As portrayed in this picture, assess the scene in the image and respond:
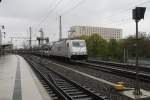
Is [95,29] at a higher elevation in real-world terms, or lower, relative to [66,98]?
higher

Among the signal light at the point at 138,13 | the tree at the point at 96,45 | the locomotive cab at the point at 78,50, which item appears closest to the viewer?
the signal light at the point at 138,13

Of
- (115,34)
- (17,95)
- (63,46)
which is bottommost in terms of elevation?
(17,95)

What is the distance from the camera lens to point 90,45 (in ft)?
245

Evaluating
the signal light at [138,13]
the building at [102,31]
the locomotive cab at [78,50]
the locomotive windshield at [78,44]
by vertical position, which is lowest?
the locomotive cab at [78,50]

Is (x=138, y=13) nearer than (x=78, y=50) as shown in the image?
Yes

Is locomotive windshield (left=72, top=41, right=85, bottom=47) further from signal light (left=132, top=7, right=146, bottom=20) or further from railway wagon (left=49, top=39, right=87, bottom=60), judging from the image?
signal light (left=132, top=7, right=146, bottom=20)

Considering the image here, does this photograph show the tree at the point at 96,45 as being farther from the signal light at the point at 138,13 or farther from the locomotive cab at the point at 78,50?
the signal light at the point at 138,13

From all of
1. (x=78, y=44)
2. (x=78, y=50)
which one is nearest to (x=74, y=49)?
(x=78, y=50)

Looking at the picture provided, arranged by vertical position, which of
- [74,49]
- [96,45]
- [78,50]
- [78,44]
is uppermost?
[96,45]

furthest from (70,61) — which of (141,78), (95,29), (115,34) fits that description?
(115,34)

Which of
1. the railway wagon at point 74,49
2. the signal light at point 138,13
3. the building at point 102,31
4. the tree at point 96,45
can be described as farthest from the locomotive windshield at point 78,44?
the building at point 102,31

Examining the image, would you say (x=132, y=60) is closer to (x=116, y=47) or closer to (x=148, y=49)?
(x=148, y=49)

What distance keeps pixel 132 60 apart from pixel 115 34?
9967cm

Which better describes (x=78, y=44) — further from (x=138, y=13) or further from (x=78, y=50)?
(x=138, y=13)
